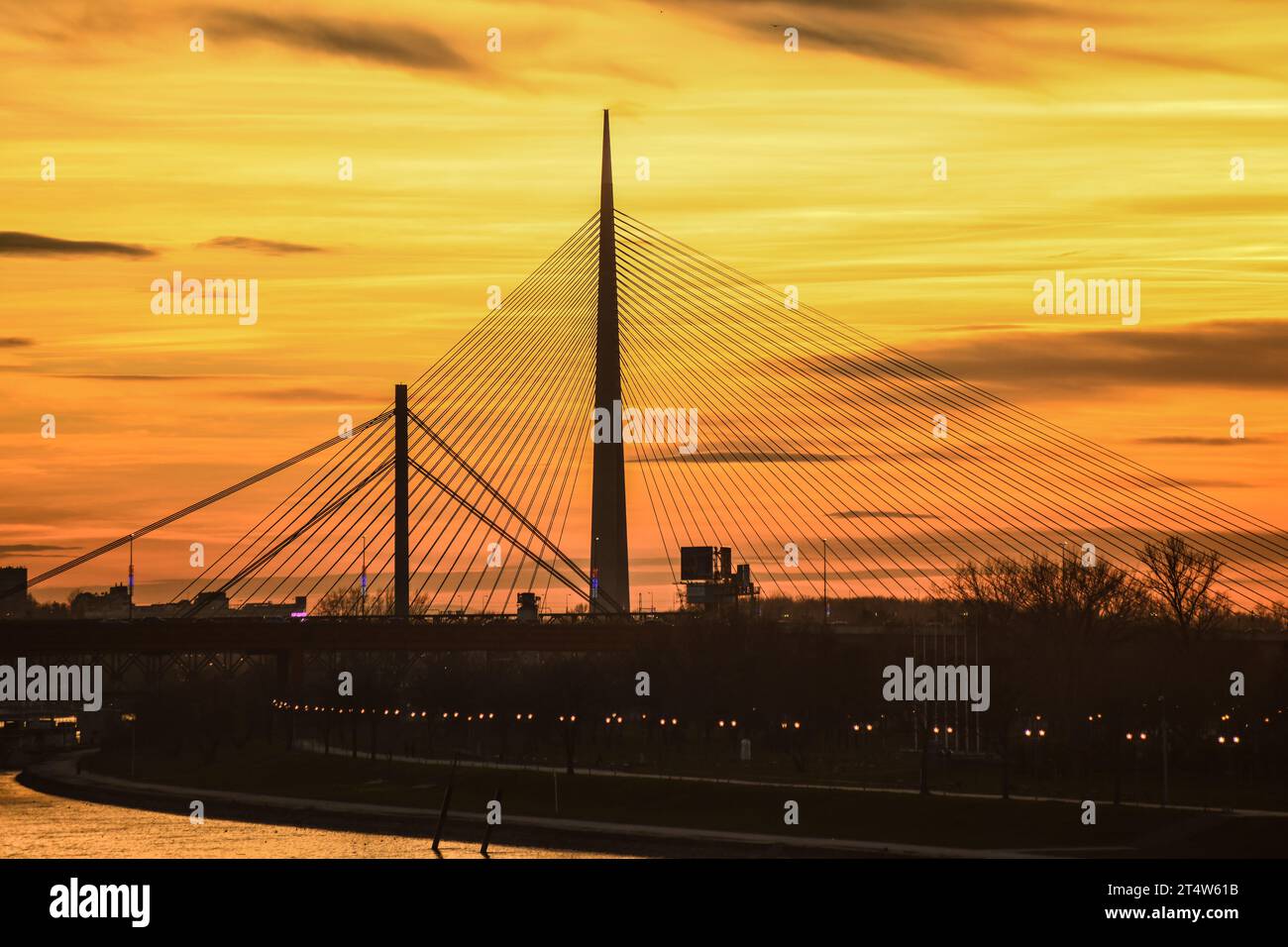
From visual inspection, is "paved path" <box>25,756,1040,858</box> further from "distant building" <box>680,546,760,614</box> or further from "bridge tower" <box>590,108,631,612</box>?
"distant building" <box>680,546,760,614</box>

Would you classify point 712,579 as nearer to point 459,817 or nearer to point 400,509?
point 400,509

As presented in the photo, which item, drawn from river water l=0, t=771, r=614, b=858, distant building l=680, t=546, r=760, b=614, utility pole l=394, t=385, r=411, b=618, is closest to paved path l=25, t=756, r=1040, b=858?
river water l=0, t=771, r=614, b=858

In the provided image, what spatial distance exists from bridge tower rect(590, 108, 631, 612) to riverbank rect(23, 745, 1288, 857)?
12.7m

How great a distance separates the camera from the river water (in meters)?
65.8

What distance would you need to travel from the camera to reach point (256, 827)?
76.8 metres

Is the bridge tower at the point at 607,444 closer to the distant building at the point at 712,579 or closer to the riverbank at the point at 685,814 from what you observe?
the riverbank at the point at 685,814

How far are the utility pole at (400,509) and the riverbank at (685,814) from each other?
36.1 feet

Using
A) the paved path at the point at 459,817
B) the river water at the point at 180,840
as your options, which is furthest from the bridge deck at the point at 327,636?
the river water at the point at 180,840

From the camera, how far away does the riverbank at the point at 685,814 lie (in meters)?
54.3
